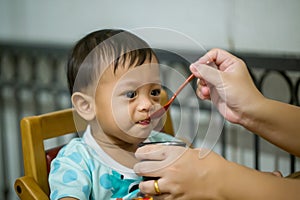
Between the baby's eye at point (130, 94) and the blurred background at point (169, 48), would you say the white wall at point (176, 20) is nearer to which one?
the blurred background at point (169, 48)

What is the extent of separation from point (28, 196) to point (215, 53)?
0.57m

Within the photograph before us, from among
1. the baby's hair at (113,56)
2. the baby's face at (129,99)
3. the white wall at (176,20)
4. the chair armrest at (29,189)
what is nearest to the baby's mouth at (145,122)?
the baby's face at (129,99)

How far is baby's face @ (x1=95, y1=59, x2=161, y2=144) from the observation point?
3.26 feet

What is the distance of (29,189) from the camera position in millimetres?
1180

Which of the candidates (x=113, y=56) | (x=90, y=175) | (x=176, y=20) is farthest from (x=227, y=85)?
(x=176, y=20)

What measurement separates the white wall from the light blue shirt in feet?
1.68

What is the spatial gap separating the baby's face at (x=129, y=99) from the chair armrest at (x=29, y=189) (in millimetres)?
255

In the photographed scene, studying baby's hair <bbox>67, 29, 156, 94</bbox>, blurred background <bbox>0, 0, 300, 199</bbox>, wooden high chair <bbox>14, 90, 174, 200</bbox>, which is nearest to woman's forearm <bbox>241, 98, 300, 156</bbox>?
blurred background <bbox>0, 0, 300, 199</bbox>

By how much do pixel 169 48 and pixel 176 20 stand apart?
0.58 m

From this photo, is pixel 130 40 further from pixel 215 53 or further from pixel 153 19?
pixel 153 19

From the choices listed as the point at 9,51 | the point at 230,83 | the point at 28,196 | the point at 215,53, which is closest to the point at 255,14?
the point at 215,53

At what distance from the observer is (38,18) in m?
2.62

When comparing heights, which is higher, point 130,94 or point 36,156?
point 130,94

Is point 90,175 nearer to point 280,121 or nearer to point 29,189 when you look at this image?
point 29,189
